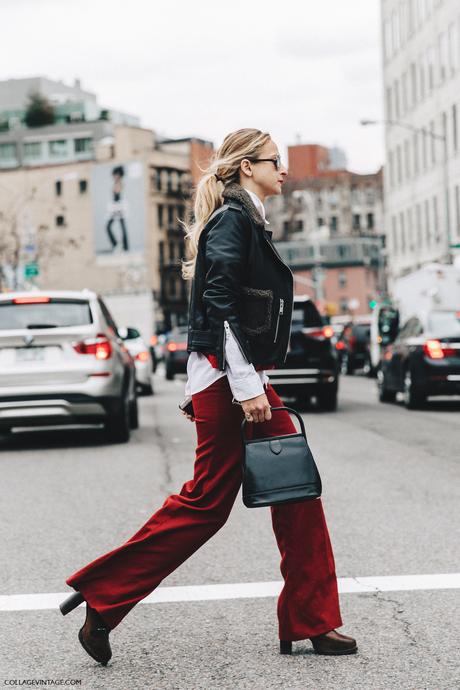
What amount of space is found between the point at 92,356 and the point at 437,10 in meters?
47.6

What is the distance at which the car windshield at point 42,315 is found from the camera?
43.7 feet

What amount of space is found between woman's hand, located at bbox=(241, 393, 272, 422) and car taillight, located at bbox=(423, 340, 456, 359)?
14.6 m

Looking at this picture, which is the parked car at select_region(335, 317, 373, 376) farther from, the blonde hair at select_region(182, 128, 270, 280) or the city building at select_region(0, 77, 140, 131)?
the city building at select_region(0, 77, 140, 131)

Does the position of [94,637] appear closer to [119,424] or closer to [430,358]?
[119,424]

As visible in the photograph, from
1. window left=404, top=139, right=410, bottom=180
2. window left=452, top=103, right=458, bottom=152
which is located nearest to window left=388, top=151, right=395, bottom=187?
window left=404, top=139, right=410, bottom=180

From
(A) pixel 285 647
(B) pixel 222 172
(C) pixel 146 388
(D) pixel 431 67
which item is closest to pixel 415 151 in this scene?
(D) pixel 431 67

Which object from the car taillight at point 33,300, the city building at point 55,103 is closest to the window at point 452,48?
the car taillight at point 33,300

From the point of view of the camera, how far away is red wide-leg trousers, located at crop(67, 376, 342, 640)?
181 inches

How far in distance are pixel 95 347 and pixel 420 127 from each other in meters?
51.2

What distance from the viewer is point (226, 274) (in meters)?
4.50

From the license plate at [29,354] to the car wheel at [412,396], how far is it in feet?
24.0

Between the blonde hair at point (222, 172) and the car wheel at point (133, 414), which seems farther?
the car wheel at point (133, 414)

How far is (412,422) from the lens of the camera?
54.5 ft

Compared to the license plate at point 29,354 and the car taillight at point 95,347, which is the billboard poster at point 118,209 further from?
the license plate at point 29,354
